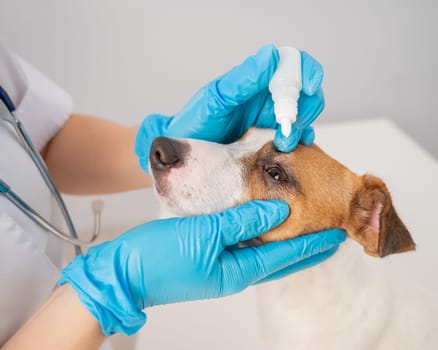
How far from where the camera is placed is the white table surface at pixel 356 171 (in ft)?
4.96

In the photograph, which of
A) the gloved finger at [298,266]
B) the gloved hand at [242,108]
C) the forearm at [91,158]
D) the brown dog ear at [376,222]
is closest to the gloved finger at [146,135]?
the gloved hand at [242,108]

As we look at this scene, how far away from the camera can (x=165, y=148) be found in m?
0.99

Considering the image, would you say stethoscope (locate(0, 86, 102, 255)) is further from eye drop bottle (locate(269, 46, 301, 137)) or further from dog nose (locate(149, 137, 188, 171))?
eye drop bottle (locate(269, 46, 301, 137))

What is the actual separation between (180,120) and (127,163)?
38 cm

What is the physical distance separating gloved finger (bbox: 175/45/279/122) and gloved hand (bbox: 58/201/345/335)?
0.98 feet

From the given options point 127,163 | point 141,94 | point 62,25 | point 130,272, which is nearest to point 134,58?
point 141,94

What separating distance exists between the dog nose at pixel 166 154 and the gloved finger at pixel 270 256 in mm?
269

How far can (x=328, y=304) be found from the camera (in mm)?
1146

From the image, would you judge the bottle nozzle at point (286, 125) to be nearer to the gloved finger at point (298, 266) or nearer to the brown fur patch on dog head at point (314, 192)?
the brown fur patch on dog head at point (314, 192)

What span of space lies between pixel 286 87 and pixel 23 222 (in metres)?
0.75

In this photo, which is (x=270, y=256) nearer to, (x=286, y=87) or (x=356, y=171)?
(x=286, y=87)

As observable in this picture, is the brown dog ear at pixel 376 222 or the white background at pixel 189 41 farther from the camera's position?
the white background at pixel 189 41

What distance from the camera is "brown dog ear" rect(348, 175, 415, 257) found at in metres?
1.03

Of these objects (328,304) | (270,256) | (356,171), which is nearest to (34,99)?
(270,256)
